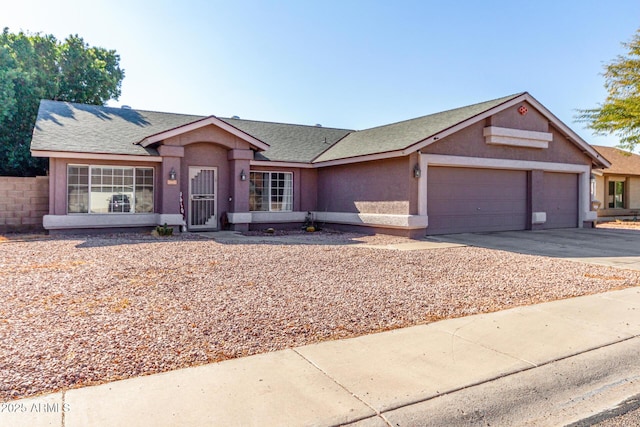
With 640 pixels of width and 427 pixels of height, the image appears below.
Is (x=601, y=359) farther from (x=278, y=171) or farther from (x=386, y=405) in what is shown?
(x=278, y=171)

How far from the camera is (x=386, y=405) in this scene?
3.42 metres

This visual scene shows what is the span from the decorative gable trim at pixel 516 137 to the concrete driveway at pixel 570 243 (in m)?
3.28

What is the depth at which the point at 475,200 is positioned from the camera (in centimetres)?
1598

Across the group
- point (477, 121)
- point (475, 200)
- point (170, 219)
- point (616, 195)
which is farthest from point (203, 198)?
point (616, 195)

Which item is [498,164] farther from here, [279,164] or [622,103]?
[622,103]

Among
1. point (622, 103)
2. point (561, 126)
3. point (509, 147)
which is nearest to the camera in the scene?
point (509, 147)

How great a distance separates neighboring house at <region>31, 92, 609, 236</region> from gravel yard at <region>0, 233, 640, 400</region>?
3.46m

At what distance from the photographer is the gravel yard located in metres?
4.30

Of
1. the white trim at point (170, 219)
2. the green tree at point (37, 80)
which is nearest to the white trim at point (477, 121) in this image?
the white trim at point (170, 219)

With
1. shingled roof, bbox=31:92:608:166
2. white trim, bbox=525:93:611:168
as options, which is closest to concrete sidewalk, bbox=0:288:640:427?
shingled roof, bbox=31:92:608:166

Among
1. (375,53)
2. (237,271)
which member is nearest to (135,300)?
(237,271)

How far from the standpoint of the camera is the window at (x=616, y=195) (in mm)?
28328

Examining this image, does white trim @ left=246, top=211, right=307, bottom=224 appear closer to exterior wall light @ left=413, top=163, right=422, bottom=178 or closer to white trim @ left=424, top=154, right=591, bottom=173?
exterior wall light @ left=413, top=163, right=422, bottom=178

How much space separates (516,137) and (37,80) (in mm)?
22631
